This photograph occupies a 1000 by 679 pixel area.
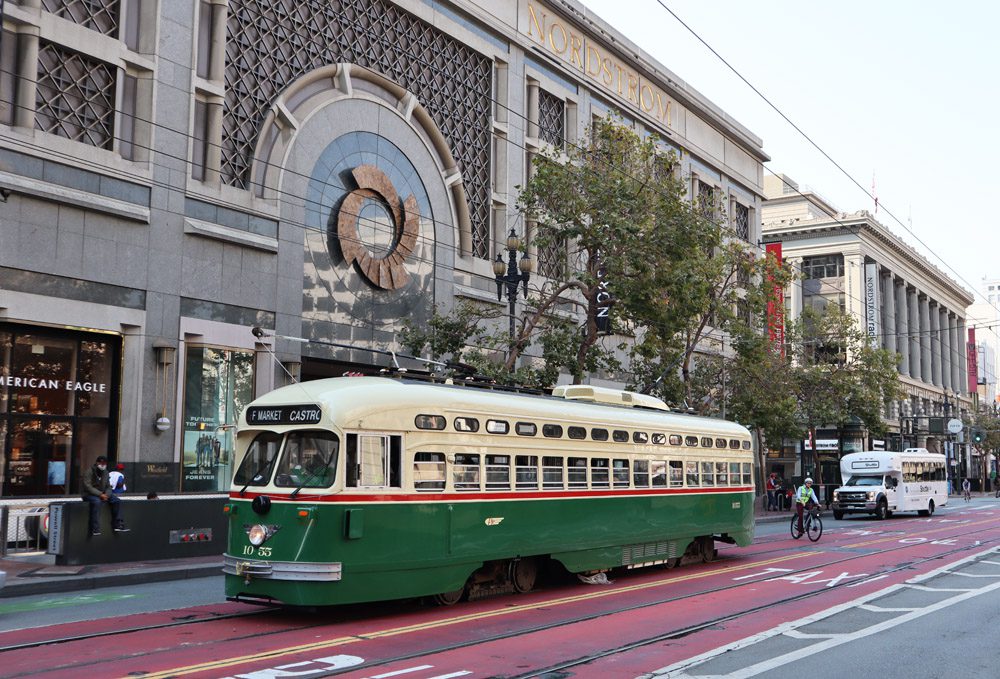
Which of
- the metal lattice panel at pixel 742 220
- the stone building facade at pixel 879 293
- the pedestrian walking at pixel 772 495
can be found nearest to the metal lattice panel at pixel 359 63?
the pedestrian walking at pixel 772 495

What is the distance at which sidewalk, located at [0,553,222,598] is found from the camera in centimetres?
1580

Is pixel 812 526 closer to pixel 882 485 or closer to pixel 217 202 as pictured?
pixel 882 485

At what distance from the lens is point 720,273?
33469 millimetres

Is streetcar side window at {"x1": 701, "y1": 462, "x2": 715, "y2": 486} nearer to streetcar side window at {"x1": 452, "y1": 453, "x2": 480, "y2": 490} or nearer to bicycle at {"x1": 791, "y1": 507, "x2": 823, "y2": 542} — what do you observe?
streetcar side window at {"x1": 452, "y1": 453, "x2": 480, "y2": 490}

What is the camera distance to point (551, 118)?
41.0 metres

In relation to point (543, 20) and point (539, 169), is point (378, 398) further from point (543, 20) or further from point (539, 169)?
point (543, 20)

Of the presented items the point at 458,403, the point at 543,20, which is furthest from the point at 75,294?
the point at 543,20

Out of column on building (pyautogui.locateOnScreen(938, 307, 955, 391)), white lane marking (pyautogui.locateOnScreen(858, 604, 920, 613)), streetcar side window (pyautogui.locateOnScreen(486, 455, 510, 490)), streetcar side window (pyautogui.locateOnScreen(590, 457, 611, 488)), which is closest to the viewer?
white lane marking (pyautogui.locateOnScreen(858, 604, 920, 613))

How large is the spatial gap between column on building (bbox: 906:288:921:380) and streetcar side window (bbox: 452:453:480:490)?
8684cm

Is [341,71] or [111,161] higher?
[341,71]

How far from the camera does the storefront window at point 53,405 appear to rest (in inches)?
882

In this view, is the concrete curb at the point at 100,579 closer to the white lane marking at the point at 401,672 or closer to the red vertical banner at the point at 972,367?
the white lane marking at the point at 401,672

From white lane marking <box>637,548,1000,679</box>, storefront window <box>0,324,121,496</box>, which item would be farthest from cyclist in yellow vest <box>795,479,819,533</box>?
storefront window <box>0,324,121,496</box>

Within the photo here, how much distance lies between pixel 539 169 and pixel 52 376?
13667mm
